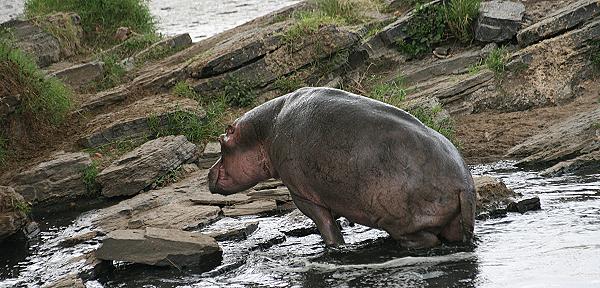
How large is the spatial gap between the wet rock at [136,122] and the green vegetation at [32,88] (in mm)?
529

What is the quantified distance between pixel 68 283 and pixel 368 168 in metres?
2.63

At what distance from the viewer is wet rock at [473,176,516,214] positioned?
9344 millimetres

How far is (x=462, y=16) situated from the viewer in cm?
1575

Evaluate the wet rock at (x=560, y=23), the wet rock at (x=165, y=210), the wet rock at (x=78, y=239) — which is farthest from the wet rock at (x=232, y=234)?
the wet rock at (x=560, y=23)

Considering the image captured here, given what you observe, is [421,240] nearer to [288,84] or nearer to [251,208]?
[251,208]

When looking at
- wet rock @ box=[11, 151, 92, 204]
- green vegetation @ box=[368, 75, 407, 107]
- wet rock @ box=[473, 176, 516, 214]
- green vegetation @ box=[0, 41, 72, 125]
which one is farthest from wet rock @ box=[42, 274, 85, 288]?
green vegetation @ box=[0, 41, 72, 125]

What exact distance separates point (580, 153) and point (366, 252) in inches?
159

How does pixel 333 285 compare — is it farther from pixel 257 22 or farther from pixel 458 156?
pixel 257 22

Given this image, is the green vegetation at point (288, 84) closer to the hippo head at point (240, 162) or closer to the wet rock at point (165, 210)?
the wet rock at point (165, 210)

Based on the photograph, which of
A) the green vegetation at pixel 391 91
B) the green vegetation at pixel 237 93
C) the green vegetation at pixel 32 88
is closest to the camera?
the green vegetation at pixel 391 91

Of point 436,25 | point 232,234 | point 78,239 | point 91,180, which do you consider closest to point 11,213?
point 78,239

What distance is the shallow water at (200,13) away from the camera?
2408 centimetres

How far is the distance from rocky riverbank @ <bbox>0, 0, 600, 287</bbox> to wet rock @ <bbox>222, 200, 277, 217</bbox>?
0.02m

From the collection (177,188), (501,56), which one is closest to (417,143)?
(177,188)
